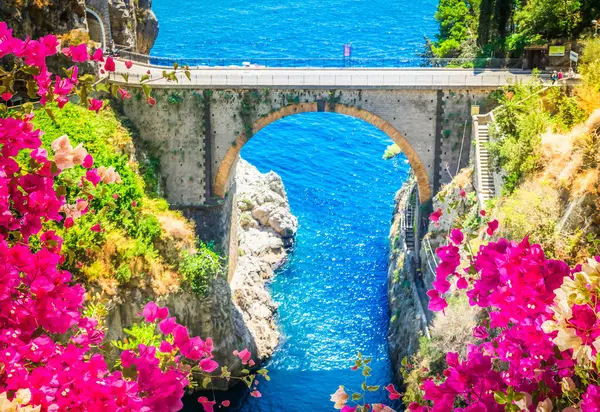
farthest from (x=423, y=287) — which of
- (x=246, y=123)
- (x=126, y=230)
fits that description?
(x=126, y=230)

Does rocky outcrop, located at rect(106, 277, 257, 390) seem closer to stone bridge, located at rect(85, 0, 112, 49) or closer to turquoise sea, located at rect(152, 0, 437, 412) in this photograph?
turquoise sea, located at rect(152, 0, 437, 412)

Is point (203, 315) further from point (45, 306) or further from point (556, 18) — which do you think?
point (45, 306)

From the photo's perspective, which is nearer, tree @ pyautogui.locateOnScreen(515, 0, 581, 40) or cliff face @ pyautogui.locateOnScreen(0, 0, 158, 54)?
cliff face @ pyautogui.locateOnScreen(0, 0, 158, 54)

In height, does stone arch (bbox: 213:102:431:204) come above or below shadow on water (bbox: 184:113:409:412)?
above

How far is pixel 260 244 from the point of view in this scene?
4941cm

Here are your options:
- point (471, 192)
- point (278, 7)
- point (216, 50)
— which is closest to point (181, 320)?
point (471, 192)

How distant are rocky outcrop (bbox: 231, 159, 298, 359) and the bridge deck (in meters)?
12.0

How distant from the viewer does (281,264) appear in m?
48.4

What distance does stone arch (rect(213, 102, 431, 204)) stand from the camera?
123 ft

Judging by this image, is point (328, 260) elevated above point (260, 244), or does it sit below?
below

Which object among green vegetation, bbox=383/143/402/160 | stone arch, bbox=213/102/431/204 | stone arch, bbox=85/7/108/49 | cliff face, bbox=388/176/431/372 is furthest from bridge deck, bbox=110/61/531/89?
green vegetation, bbox=383/143/402/160

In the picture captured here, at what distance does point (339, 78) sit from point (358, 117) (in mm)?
2772

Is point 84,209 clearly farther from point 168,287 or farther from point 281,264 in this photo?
point 281,264

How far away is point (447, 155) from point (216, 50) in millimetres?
42305
